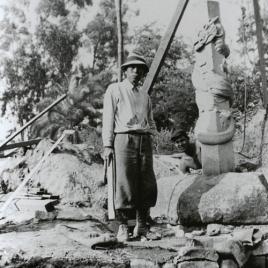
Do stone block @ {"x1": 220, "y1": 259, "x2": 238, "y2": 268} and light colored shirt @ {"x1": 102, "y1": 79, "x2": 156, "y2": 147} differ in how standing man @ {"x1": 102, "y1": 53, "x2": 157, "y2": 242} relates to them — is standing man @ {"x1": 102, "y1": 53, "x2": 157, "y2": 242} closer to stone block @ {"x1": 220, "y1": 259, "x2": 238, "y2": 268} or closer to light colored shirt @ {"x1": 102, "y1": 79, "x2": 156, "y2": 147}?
light colored shirt @ {"x1": 102, "y1": 79, "x2": 156, "y2": 147}

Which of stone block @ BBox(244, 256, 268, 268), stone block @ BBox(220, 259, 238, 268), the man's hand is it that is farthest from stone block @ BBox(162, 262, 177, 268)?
the man's hand

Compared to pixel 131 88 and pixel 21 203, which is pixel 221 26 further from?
pixel 21 203

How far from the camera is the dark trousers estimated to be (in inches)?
158

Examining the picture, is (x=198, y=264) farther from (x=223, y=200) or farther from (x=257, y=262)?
(x=223, y=200)

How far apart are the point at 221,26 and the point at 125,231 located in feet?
9.21

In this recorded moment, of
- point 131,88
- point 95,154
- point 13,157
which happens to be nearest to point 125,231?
point 131,88

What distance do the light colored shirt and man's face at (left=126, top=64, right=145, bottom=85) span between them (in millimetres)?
60

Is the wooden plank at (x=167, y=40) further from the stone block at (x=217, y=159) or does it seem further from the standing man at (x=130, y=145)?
→ the standing man at (x=130, y=145)

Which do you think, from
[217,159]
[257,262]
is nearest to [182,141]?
[217,159]

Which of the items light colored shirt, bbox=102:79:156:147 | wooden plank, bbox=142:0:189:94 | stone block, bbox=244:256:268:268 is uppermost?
wooden plank, bbox=142:0:189:94

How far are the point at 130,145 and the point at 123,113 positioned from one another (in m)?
0.32

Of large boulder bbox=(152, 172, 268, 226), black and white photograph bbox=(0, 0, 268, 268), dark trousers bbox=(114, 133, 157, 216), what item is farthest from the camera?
large boulder bbox=(152, 172, 268, 226)

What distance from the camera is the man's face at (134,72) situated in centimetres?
418

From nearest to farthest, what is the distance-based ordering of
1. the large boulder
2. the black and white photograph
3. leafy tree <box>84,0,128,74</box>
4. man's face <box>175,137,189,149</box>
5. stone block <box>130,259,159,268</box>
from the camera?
stone block <box>130,259,159,268</box> → the black and white photograph → the large boulder → man's face <box>175,137,189,149</box> → leafy tree <box>84,0,128,74</box>
